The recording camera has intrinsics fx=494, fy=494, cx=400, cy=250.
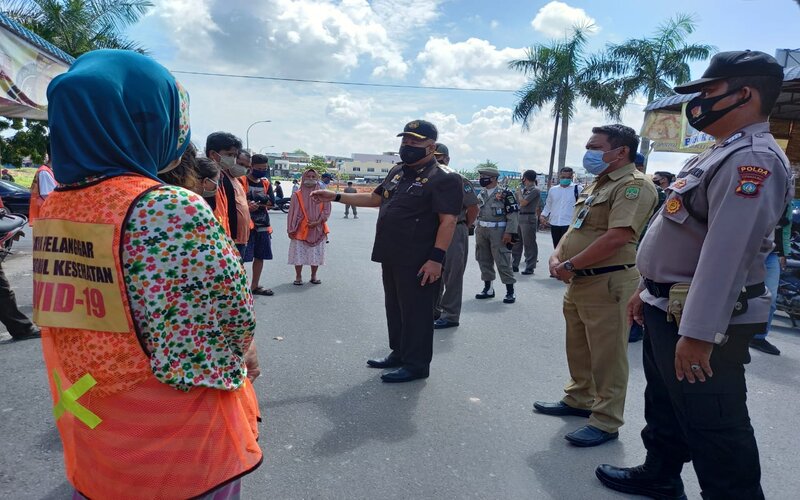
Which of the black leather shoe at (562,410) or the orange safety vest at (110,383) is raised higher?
the orange safety vest at (110,383)

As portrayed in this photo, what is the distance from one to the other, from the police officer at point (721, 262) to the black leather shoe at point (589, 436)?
1.02 metres

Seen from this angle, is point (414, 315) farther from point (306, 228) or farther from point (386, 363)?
point (306, 228)

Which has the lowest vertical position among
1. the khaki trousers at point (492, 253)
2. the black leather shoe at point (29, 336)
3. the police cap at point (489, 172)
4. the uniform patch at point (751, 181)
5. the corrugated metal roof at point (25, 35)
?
the black leather shoe at point (29, 336)

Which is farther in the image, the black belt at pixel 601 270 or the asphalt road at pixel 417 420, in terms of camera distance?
the black belt at pixel 601 270

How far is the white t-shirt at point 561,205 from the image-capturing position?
8.22 meters

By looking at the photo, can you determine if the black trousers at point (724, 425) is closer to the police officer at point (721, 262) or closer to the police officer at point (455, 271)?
the police officer at point (721, 262)

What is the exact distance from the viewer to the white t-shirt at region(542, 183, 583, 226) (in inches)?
324

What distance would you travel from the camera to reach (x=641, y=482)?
7.98 ft

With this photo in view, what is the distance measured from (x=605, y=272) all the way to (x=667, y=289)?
930 mm

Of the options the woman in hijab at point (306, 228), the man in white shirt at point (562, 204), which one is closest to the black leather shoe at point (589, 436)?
the woman in hijab at point (306, 228)

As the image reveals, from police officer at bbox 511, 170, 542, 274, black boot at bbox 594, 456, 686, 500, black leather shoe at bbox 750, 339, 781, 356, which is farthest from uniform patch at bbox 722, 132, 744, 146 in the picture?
police officer at bbox 511, 170, 542, 274

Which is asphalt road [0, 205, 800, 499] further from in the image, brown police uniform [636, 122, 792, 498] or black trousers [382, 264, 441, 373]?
brown police uniform [636, 122, 792, 498]

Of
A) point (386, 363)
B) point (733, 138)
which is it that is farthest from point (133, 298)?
point (386, 363)

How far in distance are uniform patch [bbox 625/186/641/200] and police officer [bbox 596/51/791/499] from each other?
28.8 inches
